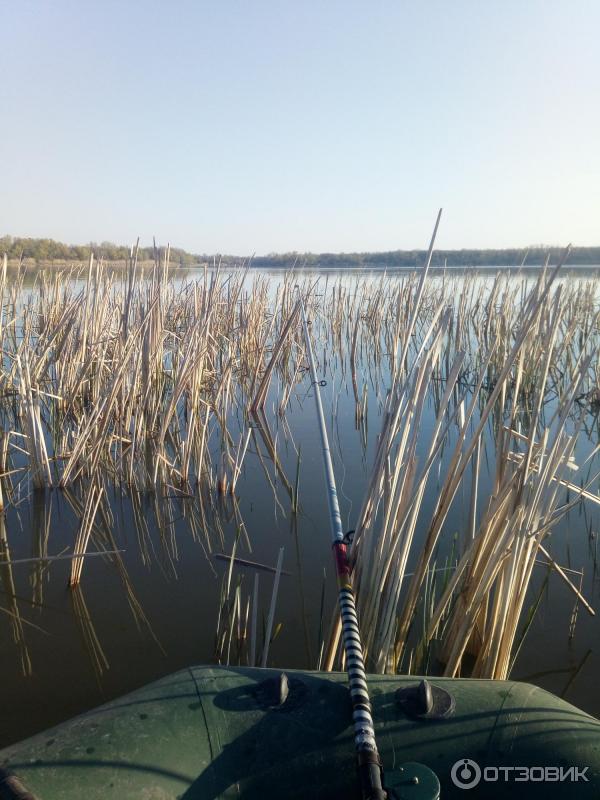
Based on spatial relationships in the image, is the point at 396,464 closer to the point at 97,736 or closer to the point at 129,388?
the point at 97,736

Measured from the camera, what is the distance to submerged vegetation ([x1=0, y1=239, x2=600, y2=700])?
159 cm

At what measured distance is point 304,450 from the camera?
429cm

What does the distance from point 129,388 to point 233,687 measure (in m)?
2.48

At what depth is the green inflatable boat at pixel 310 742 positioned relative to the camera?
1051 millimetres

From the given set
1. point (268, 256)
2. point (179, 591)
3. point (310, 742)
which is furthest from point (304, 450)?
point (268, 256)

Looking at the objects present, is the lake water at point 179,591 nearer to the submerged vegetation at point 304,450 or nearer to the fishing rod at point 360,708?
the submerged vegetation at point 304,450

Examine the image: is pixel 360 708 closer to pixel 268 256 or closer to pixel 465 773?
pixel 465 773

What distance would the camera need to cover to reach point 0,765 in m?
0.99

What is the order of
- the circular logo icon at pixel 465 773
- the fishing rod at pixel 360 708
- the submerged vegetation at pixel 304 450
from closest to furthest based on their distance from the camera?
the fishing rod at pixel 360 708
the circular logo icon at pixel 465 773
the submerged vegetation at pixel 304 450

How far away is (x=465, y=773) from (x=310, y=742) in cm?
29

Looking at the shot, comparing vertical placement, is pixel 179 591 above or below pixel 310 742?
below

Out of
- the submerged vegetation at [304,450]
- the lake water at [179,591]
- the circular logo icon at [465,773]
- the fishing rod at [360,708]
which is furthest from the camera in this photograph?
the lake water at [179,591]

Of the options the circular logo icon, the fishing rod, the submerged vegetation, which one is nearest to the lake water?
the submerged vegetation

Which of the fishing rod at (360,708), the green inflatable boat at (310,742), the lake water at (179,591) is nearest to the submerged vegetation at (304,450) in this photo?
the lake water at (179,591)
